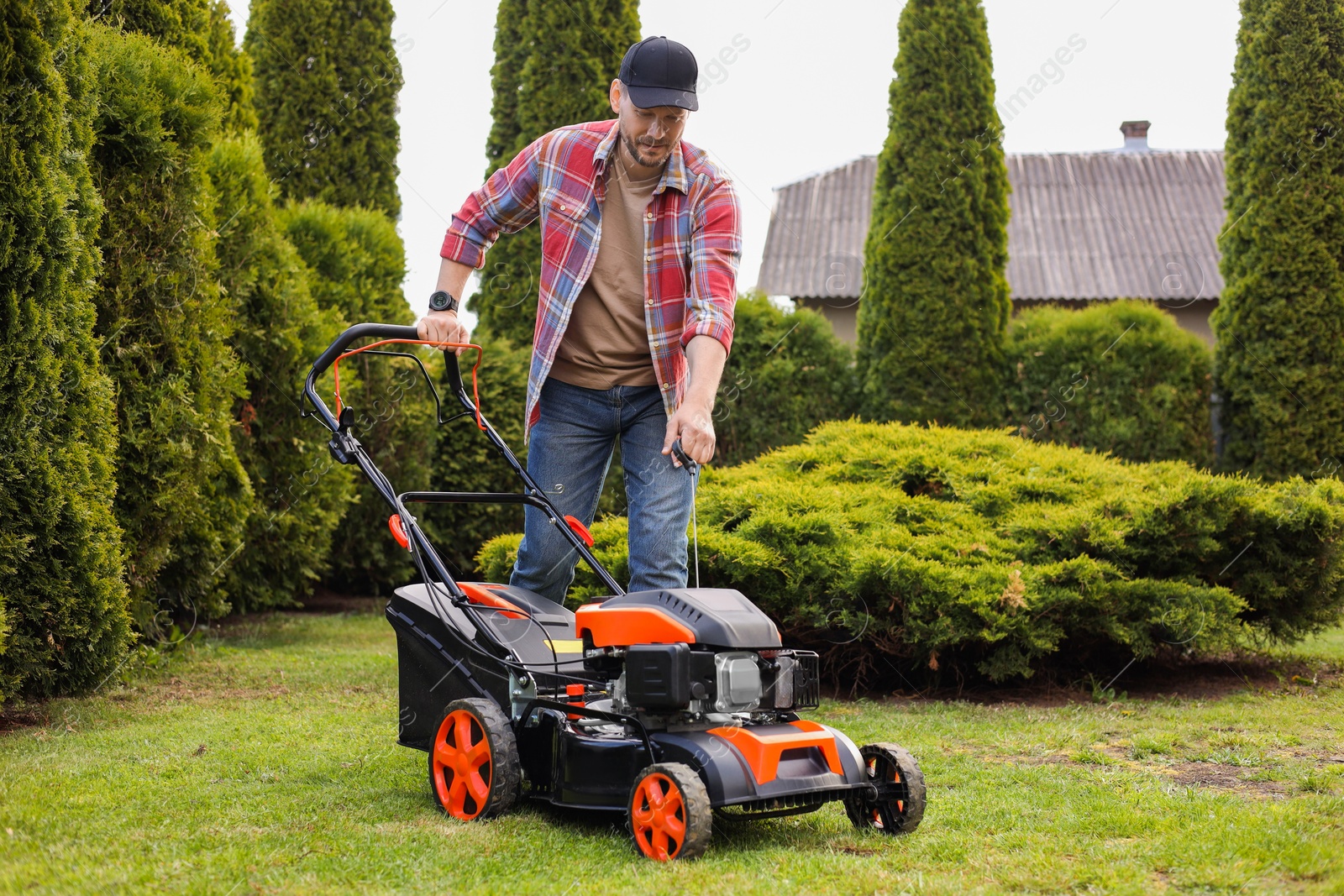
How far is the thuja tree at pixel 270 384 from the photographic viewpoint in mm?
6551

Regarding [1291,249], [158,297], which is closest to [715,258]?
[158,297]

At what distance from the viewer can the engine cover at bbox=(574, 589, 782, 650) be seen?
264 cm

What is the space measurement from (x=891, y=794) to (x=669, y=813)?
56 centimetres

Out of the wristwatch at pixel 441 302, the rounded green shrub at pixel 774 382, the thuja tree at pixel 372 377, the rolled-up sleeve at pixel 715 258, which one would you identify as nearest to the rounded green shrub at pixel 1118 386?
the rounded green shrub at pixel 774 382

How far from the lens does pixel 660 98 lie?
3041 millimetres

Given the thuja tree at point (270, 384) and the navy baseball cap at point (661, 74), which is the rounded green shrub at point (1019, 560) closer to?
the thuja tree at point (270, 384)

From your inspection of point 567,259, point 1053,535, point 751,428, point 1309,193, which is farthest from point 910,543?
point 1309,193

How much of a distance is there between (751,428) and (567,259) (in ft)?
20.6

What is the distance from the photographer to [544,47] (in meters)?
10.3

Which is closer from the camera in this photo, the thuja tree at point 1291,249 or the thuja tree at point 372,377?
the thuja tree at point 372,377

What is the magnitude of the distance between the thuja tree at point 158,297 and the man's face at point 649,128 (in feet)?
8.78

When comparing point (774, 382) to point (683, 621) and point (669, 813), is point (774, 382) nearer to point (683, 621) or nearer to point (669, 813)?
point (683, 621)

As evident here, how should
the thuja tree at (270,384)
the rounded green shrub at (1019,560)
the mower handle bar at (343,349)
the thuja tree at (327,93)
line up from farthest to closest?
the thuja tree at (327,93), the thuja tree at (270,384), the rounded green shrub at (1019,560), the mower handle bar at (343,349)

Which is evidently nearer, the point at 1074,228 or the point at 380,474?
the point at 380,474
